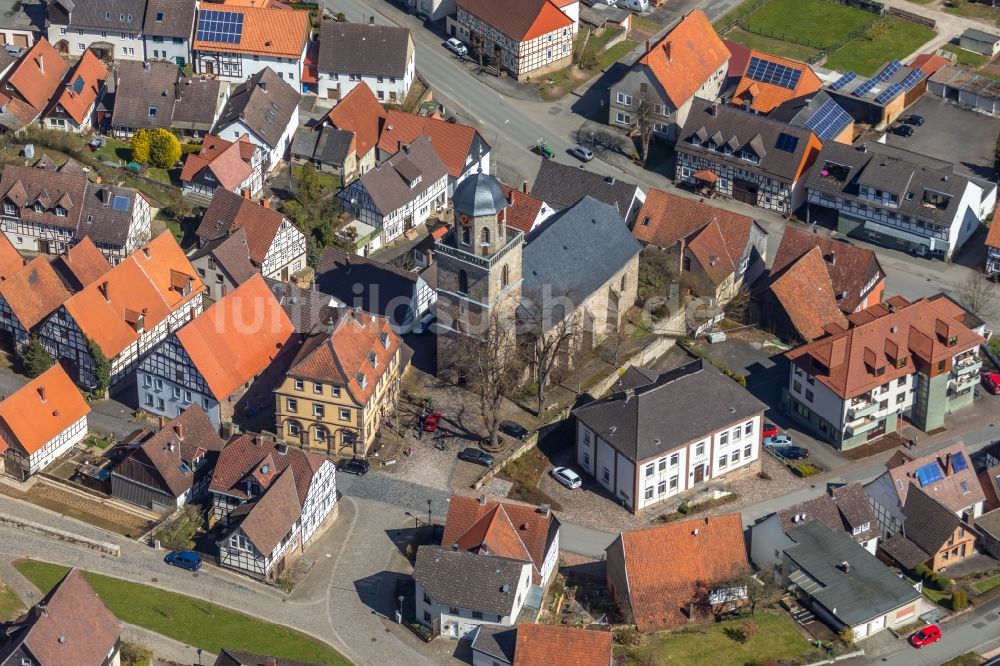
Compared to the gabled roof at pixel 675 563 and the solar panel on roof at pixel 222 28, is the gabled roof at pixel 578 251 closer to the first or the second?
the gabled roof at pixel 675 563

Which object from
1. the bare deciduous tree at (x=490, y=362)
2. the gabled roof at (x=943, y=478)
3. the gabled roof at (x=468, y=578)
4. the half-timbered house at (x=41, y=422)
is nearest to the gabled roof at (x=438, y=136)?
the bare deciduous tree at (x=490, y=362)

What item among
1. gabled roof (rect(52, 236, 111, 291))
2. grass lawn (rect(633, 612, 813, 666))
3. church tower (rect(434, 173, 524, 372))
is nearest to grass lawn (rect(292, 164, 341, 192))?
gabled roof (rect(52, 236, 111, 291))

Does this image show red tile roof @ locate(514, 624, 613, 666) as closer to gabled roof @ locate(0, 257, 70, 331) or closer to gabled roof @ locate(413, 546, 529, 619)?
gabled roof @ locate(413, 546, 529, 619)

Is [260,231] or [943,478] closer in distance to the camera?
[943,478]

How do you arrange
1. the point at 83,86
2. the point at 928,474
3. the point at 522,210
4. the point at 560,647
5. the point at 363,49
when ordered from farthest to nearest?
the point at 363,49, the point at 83,86, the point at 522,210, the point at 928,474, the point at 560,647

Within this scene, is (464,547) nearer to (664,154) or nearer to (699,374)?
(699,374)

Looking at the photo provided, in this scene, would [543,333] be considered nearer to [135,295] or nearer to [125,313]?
[135,295]

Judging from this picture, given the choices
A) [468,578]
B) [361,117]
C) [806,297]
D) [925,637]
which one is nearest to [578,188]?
[806,297]

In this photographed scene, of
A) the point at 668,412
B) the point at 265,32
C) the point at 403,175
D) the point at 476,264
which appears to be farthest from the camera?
the point at 265,32
